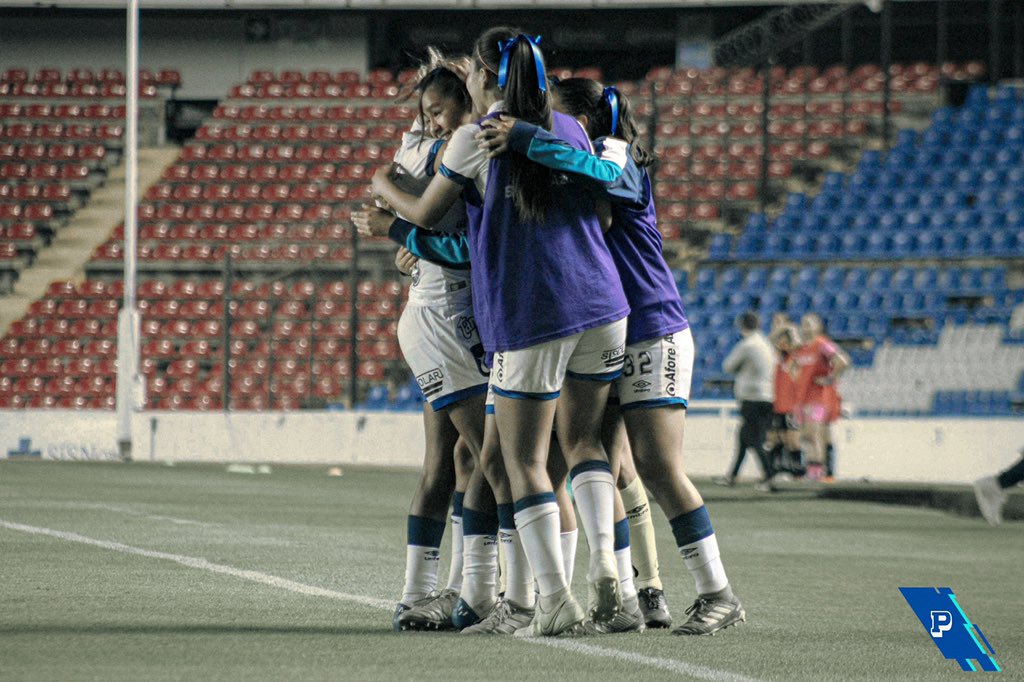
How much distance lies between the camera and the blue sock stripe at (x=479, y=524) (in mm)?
6352

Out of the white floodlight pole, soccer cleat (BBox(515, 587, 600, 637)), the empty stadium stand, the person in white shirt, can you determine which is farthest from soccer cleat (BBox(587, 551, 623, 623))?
the white floodlight pole

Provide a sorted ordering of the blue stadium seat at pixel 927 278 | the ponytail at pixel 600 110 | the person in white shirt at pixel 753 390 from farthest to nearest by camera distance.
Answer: the blue stadium seat at pixel 927 278, the person in white shirt at pixel 753 390, the ponytail at pixel 600 110

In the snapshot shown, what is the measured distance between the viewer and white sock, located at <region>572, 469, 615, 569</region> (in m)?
6.12

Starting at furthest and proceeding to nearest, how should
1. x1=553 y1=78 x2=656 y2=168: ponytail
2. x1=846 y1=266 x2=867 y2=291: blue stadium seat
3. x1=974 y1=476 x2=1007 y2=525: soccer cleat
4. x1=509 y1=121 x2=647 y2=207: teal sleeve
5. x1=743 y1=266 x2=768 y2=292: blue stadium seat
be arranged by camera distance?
x1=743 y1=266 x2=768 y2=292: blue stadium seat
x1=846 y1=266 x2=867 y2=291: blue stadium seat
x1=974 y1=476 x2=1007 y2=525: soccer cleat
x1=553 y1=78 x2=656 y2=168: ponytail
x1=509 y1=121 x2=647 y2=207: teal sleeve

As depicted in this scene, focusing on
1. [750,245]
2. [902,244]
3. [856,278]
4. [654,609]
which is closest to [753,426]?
[856,278]

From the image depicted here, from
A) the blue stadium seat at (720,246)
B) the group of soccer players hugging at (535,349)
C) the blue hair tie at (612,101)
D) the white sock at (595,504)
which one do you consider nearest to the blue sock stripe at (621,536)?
the group of soccer players hugging at (535,349)

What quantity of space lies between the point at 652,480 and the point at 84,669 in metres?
2.13

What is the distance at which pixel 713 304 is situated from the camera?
2661 cm

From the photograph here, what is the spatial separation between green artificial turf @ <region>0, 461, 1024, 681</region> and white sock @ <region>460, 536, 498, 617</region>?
0.68 feet

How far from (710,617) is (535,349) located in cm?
120

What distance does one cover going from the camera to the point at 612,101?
6375mm

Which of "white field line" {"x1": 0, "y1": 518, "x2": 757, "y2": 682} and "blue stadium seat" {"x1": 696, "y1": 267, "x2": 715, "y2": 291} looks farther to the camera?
"blue stadium seat" {"x1": 696, "y1": 267, "x2": 715, "y2": 291}

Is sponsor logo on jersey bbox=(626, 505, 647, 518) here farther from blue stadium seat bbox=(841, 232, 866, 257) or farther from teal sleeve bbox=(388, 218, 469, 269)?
blue stadium seat bbox=(841, 232, 866, 257)

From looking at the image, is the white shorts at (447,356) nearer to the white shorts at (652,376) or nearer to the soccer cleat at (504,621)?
the white shorts at (652,376)
